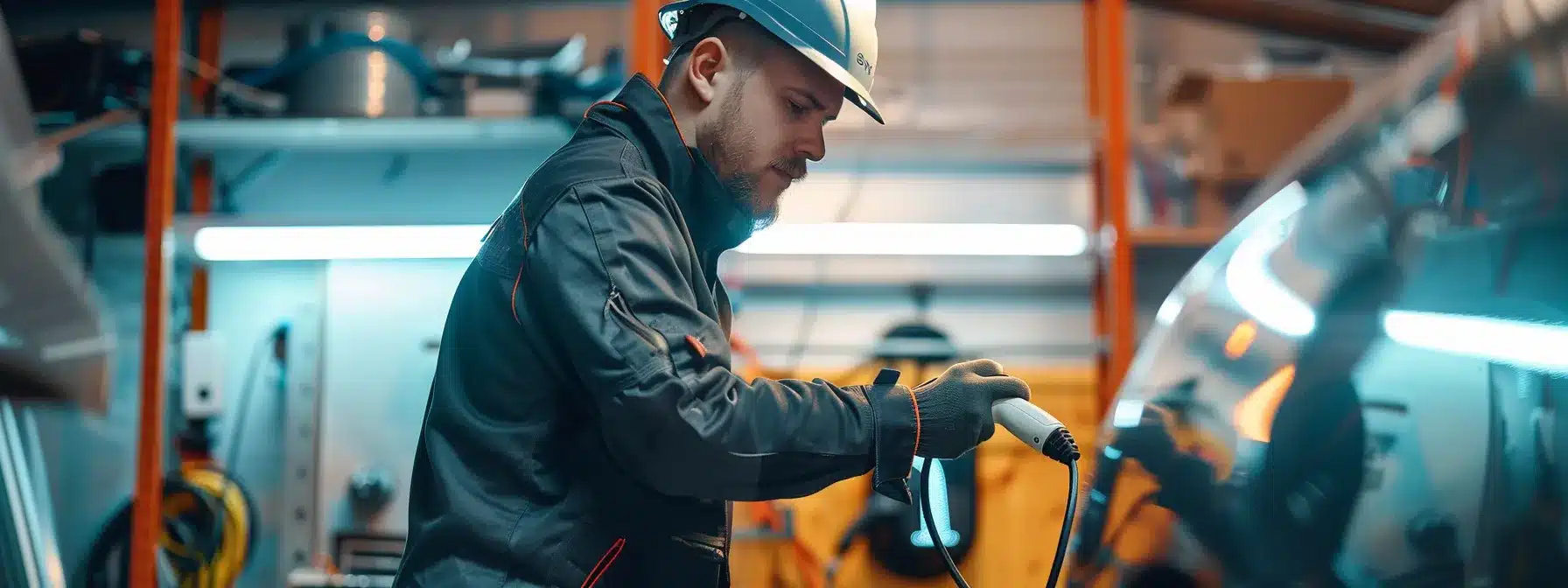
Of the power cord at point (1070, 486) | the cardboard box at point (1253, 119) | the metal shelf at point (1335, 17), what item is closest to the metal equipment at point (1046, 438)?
the power cord at point (1070, 486)

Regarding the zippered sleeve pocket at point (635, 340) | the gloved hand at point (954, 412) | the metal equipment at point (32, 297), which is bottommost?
the gloved hand at point (954, 412)

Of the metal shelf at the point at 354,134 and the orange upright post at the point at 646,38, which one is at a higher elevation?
the orange upright post at the point at 646,38

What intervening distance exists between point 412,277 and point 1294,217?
2717mm

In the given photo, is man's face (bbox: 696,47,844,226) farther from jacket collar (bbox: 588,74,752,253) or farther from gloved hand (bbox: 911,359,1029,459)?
gloved hand (bbox: 911,359,1029,459)

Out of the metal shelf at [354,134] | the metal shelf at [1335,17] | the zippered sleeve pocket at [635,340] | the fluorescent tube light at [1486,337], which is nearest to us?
the fluorescent tube light at [1486,337]

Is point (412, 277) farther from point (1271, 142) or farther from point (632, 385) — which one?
point (632, 385)

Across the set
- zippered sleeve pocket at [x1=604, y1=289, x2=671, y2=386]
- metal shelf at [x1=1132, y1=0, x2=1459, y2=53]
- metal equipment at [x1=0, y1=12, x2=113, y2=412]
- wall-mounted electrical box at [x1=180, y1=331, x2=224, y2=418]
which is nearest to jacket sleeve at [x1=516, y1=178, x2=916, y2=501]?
zippered sleeve pocket at [x1=604, y1=289, x2=671, y2=386]

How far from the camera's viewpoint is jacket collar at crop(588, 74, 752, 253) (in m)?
1.31

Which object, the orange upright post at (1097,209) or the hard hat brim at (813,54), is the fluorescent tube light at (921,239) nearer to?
the orange upright post at (1097,209)

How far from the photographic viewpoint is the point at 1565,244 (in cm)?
89

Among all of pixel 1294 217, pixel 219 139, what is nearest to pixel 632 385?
pixel 1294 217

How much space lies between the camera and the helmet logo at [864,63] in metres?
1.34

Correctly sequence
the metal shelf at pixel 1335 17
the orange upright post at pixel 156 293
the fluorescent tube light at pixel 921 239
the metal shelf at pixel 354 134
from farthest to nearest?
the metal shelf at pixel 1335 17 < the fluorescent tube light at pixel 921 239 < the metal shelf at pixel 354 134 < the orange upright post at pixel 156 293

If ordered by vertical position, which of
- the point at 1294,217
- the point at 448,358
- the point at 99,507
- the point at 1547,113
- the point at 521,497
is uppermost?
the point at 1547,113
